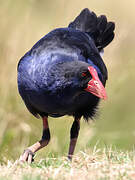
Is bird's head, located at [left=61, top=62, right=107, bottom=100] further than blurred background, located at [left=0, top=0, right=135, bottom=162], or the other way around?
blurred background, located at [left=0, top=0, right=135, bottom=162]

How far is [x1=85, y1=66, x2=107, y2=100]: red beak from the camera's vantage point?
4324 mm

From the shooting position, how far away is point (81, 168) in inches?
140

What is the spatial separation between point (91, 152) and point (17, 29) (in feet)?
9.13

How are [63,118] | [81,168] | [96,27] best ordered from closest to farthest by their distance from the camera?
1. [81,168]
2. [96,27]
3. [63,118]

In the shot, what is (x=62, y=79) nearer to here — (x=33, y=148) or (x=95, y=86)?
(x=95, y=86)

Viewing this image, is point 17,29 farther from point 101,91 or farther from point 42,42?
point 101,91

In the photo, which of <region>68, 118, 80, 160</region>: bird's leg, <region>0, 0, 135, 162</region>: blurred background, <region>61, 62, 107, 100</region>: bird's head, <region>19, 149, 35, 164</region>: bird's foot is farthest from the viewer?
<region>0, 0, 135, 162</region>: blurred background

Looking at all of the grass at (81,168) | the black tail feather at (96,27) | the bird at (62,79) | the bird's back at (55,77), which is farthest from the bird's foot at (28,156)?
the black tail feather at (96,27)

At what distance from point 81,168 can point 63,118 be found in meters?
2.75

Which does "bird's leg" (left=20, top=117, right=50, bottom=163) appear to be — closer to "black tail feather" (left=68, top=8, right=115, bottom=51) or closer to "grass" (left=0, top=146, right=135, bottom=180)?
"grass" (left=0, top=146, right=135, bottom=180)

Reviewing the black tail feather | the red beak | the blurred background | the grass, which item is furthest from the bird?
the blurred background

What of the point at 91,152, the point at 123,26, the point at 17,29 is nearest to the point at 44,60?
the point at 91,152

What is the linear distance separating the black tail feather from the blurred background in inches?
14.5

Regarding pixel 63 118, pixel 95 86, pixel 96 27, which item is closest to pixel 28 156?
pixel 95 86
